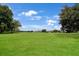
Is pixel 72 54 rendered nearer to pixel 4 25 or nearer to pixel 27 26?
pixel 27 26

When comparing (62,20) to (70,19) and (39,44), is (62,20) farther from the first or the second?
(39,44)

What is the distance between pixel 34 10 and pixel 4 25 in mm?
323

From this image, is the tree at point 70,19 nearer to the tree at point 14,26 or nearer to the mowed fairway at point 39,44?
the mowed fairway at point 39,44

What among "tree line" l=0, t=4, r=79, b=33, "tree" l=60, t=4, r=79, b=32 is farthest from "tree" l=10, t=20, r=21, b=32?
"tree" l=60, t=4, r=79, b=32

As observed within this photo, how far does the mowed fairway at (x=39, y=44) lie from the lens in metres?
2.26

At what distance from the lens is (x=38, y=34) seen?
92.0 inches

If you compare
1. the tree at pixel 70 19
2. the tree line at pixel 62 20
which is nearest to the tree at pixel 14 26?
the tree line at pixel 62 20

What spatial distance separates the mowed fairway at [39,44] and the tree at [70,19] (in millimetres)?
58

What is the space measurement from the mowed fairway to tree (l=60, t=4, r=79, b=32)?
0.06 m

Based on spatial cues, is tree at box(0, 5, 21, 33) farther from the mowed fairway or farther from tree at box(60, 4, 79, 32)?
tree at box(60, 4, 79, 32)

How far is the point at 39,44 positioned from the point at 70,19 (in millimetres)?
381

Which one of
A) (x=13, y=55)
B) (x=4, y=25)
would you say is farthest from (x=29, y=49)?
(x=4, y=25)

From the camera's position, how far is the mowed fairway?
7.41 feet

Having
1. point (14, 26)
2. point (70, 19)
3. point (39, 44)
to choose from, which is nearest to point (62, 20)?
point (70, 19)
